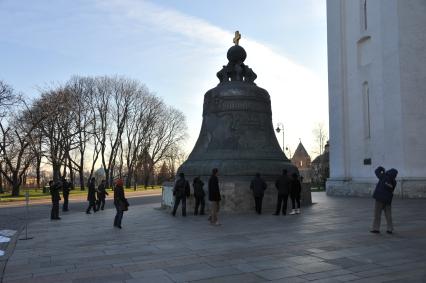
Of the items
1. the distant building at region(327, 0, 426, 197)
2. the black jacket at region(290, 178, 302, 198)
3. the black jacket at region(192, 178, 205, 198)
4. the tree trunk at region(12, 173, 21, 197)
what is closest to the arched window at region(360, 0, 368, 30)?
the distant building at region(327, 0, 426, 197)

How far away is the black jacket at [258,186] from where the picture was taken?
44.4 feet

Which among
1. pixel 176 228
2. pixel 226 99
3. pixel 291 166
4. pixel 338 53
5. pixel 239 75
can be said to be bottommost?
pixel 176 228

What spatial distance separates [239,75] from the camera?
15836 millimetres

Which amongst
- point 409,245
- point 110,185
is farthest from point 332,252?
point 110,185

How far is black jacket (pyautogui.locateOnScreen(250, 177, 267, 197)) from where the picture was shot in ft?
44.4

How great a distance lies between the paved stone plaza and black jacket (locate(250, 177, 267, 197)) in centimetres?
168

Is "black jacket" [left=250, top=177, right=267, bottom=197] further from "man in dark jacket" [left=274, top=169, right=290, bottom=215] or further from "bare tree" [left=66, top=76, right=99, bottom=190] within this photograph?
"bare tree" [left=66, top=76, right=99, bottom=190]

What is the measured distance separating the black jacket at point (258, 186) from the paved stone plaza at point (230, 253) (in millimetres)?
1684

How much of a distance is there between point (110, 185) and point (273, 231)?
161ft

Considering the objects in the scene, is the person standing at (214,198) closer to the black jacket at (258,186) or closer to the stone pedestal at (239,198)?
the black jacket at (258,186)

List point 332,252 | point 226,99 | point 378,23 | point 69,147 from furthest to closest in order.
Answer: point 69,147 < point 378,23 < point 226,99 < point 332,252

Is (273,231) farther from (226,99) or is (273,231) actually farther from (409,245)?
(226,99)

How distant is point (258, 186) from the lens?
44.5 feet

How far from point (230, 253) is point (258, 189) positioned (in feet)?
20.4
